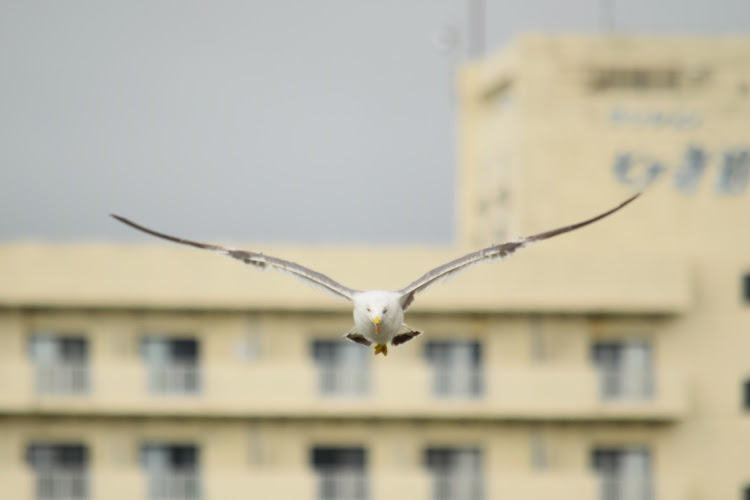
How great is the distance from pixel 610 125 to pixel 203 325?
10.4 metres

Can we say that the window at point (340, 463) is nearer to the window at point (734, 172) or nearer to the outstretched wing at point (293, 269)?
the window at point (734, 172)

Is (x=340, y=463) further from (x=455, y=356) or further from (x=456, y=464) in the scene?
(x=455, y=356)

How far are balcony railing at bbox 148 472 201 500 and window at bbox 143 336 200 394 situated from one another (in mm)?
1903

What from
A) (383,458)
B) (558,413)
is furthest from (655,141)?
(383,458)

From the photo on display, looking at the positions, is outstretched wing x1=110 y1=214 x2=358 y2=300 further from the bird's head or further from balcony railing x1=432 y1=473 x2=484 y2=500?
balcony railing x1=432 y1=473 x2=484 y2=500

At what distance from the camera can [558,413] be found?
132ft

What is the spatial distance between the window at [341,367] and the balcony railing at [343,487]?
74.1 inches

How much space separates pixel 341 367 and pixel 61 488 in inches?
267

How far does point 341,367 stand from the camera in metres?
40.7

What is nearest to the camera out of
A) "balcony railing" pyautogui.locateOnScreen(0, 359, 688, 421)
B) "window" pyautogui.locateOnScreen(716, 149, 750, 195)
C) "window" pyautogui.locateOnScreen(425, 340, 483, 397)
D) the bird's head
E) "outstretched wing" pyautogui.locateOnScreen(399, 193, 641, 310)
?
the bird's head

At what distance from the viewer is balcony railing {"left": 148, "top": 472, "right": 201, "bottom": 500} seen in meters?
40.0

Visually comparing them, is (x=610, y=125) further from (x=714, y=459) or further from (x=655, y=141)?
(x=714, y=459)

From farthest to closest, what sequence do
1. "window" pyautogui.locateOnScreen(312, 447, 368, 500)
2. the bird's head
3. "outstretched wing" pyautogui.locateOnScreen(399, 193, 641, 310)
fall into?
"window" pyautogui.locateOnScreen(312, 447, 368, 500), "outstretched wing" pyautogui.locateOnScreen(399, 193, 641, 310), the bird's head

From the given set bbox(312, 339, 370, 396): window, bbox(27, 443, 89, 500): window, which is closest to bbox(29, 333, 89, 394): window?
bbox(27, 443, 89, 500): window
